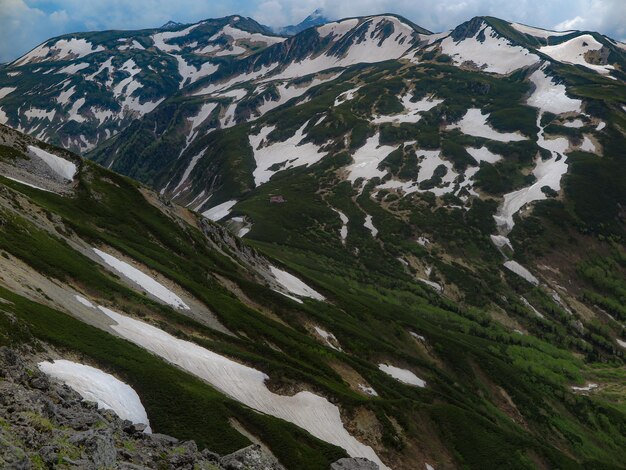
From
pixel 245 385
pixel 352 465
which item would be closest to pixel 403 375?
pixel 245 385

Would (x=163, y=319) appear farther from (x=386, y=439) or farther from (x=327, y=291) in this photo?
(x=327, y=291)

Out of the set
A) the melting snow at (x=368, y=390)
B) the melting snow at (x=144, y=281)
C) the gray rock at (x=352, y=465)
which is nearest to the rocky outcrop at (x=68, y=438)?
the gray rock at (x=352, y=465)

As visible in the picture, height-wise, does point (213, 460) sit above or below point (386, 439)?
above

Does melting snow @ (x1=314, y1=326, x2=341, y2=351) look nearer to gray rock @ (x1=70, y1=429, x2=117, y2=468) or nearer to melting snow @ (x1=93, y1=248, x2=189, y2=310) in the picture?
melting snow @ (x1=93, y1=248, x2=189, y2=310)

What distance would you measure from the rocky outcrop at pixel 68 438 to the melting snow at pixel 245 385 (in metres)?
19.8

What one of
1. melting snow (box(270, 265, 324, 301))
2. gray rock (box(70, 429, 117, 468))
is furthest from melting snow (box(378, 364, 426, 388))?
gray rock (box(70, 429, 117, 468))

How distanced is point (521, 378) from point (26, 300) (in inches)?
3824

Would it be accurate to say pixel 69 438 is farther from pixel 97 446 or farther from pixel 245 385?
pixel 245 385

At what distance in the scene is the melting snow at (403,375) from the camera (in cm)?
7900

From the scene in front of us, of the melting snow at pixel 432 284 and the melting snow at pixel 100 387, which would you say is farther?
the melting snow at pixel 432 284

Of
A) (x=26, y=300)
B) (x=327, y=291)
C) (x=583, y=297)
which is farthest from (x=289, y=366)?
(x=583, y=297)

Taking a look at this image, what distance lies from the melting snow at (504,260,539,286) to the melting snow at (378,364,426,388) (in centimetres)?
11887

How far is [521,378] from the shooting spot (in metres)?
106

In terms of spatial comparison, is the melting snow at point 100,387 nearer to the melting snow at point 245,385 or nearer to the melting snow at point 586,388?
the melting snow at point 245,385
